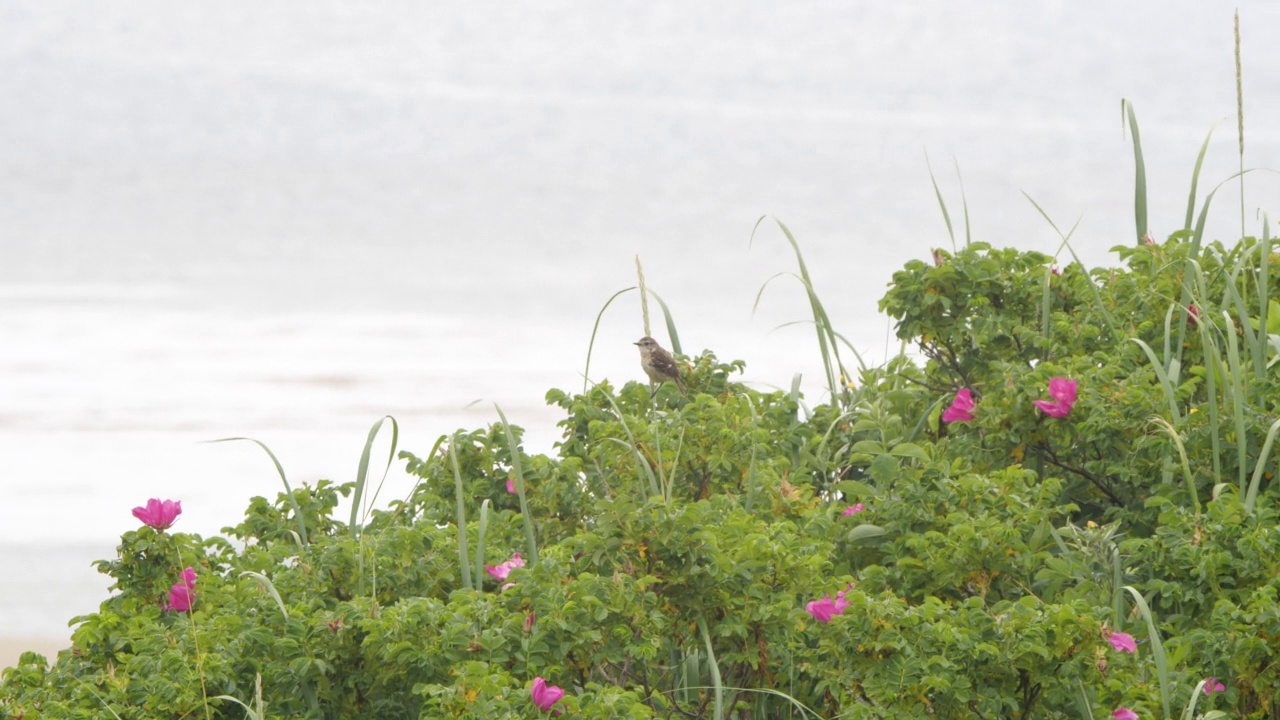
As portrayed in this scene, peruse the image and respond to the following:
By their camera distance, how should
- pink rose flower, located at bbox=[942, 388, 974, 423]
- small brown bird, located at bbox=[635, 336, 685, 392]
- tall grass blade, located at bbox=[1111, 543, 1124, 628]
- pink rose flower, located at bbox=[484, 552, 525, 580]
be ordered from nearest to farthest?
tall grass blade, located at bbox=[1111, 543, 1124, 628]
pink rose flower, located at bbox=[484, 552, 525, 580]
pink rose flower, located at bbox=[942, 388, 974, 423]
small brown bird, located at bbox=[635, 336, 685, 392]

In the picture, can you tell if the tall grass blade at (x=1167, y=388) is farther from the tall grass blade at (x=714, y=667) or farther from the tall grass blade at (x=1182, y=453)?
the tall grass blade at (x=714, y=667)

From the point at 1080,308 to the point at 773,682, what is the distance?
5.62ft

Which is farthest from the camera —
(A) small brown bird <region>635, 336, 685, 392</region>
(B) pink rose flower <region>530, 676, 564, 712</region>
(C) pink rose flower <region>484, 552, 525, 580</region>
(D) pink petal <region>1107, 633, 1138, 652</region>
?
(A) small brown bird <region>635, 336, 685, 392</region>

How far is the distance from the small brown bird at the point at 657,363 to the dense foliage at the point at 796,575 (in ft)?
2.05

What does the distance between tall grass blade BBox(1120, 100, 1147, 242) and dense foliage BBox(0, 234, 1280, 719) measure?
467 millimetres

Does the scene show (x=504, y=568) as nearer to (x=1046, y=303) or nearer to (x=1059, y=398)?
(x=1059, y=398)

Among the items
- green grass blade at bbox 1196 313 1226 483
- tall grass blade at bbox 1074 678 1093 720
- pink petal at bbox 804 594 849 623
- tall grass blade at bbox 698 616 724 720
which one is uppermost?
green grass blade at bbox 1196 313 1226 483

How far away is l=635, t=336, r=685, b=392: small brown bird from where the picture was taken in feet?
14.9

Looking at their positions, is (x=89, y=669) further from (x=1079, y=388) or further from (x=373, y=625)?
(x=1079, y=388)

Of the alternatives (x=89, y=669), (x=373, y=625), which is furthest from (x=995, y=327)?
(x=89, y=669)

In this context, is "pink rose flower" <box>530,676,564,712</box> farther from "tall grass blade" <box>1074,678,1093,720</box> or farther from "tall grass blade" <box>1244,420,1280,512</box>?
"tall grass blade" <box>1244,420,1280,512</box>

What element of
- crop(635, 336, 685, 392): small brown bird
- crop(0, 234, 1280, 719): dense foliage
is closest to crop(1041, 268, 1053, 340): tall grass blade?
crop(0, 234, 1280, 719): dense foliage

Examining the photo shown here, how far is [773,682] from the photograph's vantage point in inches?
119

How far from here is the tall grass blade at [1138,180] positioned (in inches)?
173
